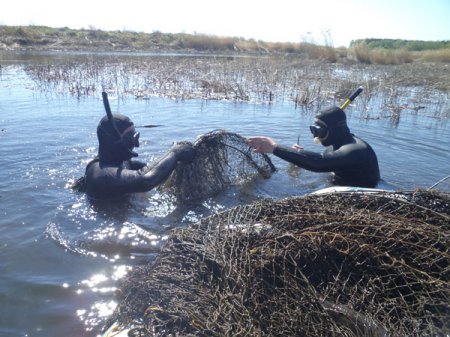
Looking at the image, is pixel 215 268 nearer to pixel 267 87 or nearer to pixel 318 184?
pixel 318 184

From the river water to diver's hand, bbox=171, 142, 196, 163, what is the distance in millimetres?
770

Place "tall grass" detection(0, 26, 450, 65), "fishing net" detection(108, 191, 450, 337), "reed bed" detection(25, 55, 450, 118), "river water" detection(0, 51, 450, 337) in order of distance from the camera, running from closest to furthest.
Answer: "fishing net" detection(108, 191, 450, 337), "river water" detection(0, 51, 450, 337), "reed bed" detection(25, 55, 450, 118), "tall grass" detection(0, 26, 450, 65)

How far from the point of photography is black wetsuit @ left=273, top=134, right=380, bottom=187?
17.6 ft

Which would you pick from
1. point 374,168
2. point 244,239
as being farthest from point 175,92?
point 244,239

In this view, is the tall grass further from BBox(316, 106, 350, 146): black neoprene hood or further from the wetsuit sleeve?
the wetsuit sleeve

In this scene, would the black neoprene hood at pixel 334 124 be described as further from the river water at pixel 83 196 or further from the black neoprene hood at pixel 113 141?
the black neoprene hood at pixel 113 141

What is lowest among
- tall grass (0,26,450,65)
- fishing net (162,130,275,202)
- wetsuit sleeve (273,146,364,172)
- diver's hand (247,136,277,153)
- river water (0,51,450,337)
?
river water (0,51,450,337)

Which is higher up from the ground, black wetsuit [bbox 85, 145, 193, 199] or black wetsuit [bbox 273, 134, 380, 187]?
black wetsuit [bbox 273, 134, 380, 187]

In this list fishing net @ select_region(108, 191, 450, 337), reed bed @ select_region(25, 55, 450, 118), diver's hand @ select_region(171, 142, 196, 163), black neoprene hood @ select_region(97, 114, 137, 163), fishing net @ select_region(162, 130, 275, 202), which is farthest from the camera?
reed bed @ select_region(25, 55, 450, 118)

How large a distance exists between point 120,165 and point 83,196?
0.90m

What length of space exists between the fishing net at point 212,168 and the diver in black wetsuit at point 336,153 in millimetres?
515

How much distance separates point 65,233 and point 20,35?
1525 inches

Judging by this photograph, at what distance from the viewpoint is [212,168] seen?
5.79m

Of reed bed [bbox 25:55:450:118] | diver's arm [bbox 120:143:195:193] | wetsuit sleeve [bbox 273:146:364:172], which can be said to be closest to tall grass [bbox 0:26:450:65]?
reed bed [bbox 25:55:450:118]
